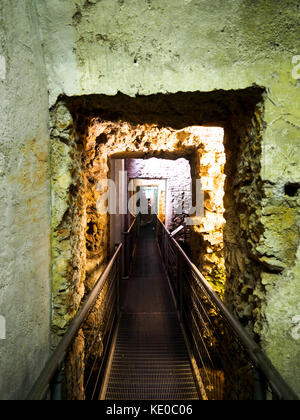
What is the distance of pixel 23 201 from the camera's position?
110cm

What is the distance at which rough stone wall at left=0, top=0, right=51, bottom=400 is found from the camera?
3.14ft

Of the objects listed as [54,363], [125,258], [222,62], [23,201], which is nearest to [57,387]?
[54,363]

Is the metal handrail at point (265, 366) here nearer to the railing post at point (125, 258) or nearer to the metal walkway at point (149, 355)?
the metal walkway at point (149, 355)

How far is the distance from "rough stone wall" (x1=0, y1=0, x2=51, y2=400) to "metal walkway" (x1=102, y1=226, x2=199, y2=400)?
4.32 ft

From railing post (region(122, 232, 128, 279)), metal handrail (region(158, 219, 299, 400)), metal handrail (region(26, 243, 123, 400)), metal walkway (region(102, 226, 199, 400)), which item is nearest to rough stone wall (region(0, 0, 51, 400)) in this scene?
metal handrail (region(26, 243, 123, 400))

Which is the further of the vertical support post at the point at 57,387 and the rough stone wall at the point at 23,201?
the vertical support post at the point at 57,387

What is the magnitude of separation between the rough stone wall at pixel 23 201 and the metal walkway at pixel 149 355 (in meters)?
1.32

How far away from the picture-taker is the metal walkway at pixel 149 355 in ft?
7.18

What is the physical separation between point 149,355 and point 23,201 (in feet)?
7.68

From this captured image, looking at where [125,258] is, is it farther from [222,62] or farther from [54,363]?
[222,62]

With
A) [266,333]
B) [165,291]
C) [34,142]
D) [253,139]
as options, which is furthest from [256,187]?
[165,291]

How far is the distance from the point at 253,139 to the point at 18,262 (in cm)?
138

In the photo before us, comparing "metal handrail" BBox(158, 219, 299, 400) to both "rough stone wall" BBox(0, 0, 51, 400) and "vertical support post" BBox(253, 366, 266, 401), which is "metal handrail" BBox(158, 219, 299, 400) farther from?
"rough stone wall" BBox(0, 0, 51, 400)

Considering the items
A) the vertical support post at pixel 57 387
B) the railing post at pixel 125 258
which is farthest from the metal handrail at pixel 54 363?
the railing post at pixel 125 258
